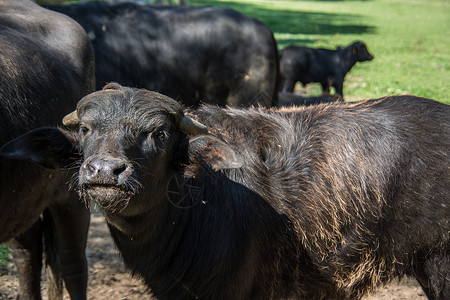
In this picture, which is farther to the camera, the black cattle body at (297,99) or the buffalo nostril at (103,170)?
the black cattle body at (297,99)

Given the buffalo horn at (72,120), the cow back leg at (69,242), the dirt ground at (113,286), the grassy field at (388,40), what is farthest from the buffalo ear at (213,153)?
the grassy field at (388,40)

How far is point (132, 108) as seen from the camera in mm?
3158

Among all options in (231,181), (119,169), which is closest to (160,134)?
(119,169)

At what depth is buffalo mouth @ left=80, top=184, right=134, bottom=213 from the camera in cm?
289

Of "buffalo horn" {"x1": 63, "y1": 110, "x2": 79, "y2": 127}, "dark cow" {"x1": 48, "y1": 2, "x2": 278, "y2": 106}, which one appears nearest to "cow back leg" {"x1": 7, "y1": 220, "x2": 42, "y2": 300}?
"buffalo horn" {"x1": 63, "y1": 110, "x2": 79, "y2": 127}

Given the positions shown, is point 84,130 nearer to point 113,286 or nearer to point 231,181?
point 231,181

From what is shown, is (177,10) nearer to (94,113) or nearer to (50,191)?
(50,191)

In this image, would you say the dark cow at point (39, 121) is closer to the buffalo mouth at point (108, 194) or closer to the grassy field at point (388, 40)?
the buffalo mouth at point (108, 194)

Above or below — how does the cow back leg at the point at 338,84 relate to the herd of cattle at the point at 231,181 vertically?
below

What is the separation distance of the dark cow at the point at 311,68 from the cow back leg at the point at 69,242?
8860 mm

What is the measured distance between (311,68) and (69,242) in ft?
32.6

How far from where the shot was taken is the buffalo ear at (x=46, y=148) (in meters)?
3.24

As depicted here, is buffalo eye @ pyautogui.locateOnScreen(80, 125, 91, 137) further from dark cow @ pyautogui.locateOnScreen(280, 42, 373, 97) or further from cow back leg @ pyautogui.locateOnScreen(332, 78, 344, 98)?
cow back leg @ pyautogui.locateOnScreen(332, 78, 344, 98)

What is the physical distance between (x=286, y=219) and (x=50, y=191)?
6.15 feet
